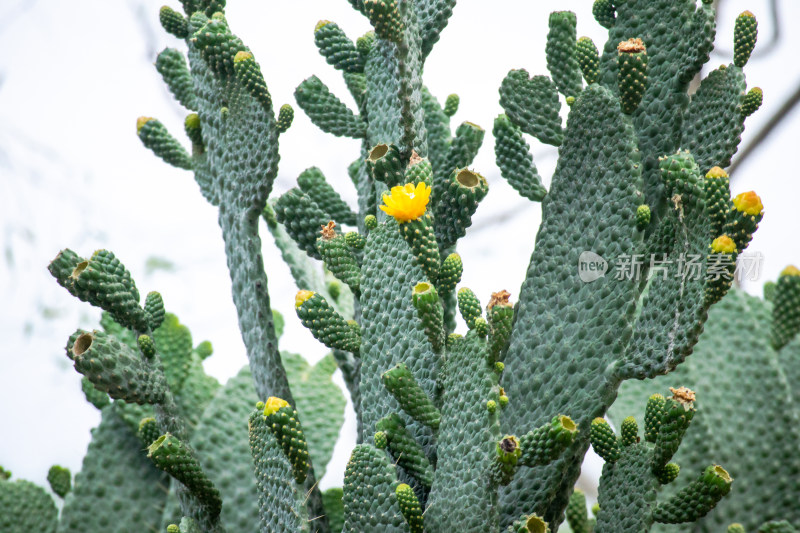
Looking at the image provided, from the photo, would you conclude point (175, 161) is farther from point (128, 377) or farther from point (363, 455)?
point (363, 455)

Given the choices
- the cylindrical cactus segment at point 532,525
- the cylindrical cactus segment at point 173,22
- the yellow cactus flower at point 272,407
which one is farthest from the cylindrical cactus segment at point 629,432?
the cylindrical cactus segment at point 173,22

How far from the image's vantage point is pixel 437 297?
1.16 m

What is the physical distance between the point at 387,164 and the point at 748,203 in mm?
591

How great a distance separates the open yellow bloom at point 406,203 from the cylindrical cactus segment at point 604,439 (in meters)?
0.44

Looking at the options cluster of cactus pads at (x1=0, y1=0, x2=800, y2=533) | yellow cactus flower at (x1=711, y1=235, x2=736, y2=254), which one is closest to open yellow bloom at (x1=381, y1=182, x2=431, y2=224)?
cluster of cactus pads at (x1=0, y1=0, x2=800, y2=533)

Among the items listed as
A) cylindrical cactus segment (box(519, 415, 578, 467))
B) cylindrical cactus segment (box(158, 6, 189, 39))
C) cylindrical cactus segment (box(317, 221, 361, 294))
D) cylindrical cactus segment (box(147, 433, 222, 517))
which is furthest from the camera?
cylindrical cactus segment (box(158, 6, 189, 39))

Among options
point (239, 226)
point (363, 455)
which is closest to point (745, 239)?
point (363, 455)

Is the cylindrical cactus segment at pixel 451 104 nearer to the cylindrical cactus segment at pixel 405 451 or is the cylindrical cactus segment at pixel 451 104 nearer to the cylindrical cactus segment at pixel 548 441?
the cylindrical cactus segment at pixel 405 451

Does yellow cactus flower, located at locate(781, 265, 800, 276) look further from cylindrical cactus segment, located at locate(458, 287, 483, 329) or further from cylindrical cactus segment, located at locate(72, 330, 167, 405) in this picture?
cylindrical cactus segment, located at locate(72, 330, 167, 405)

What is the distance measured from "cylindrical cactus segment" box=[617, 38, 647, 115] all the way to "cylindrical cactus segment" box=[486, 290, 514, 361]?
1.54 feet

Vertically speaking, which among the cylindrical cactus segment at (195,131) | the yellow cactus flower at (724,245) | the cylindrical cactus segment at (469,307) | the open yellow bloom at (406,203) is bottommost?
the cylindrical cactus segment at (469,307)

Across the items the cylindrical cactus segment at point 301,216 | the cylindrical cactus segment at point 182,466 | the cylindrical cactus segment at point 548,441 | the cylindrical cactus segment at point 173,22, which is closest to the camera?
the cylindrical cactus segment at point 548,441

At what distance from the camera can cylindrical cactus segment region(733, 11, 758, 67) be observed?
135 centimetres

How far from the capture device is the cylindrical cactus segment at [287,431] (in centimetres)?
113
